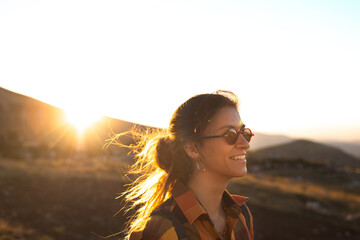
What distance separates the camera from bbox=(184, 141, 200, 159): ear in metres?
2.53

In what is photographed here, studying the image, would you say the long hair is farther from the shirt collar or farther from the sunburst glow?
the sunburst glow

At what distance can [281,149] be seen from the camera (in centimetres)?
6259

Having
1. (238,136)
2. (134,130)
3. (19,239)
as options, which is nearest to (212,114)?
(238,136)

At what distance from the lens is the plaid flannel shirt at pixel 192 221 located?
188cm

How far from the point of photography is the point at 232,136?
2.49 metres

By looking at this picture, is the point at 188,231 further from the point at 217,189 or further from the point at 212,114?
the point at 212,114

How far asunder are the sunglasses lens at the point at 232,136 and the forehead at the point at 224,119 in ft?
0.23

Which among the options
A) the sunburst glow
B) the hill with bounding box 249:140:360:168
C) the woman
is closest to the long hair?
the woman

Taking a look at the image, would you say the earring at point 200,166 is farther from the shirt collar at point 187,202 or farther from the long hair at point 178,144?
the shirt collar at point 187,202

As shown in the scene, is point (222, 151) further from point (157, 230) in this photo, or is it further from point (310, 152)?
point (310, 152)

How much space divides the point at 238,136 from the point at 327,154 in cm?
6297

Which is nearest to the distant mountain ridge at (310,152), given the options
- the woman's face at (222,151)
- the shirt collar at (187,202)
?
the woman's face at (222,151)

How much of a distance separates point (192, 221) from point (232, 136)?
2.48ft

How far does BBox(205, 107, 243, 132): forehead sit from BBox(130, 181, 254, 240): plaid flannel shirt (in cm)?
52
